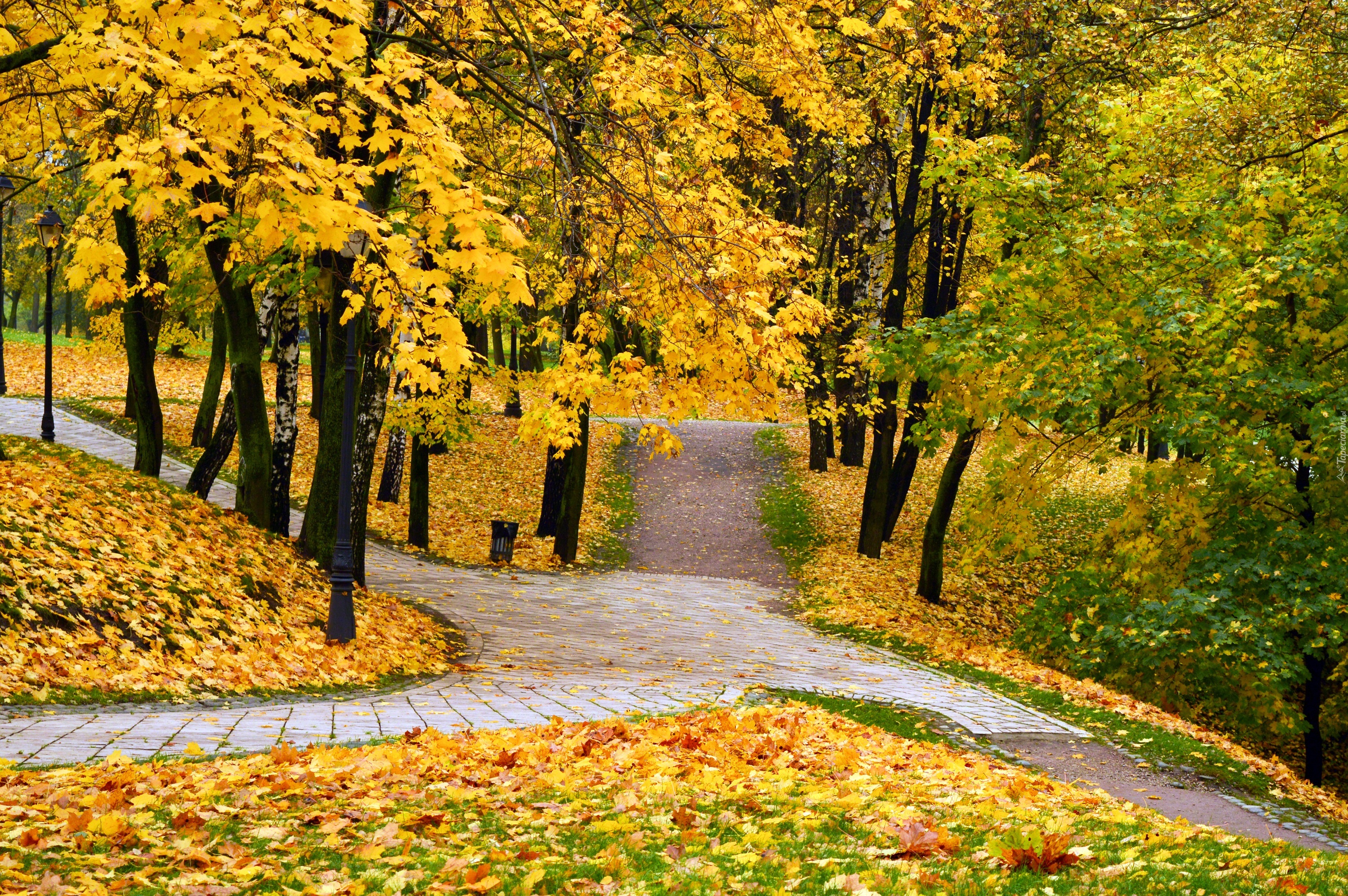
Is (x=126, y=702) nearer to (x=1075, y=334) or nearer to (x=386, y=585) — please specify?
(x=386, y=585)

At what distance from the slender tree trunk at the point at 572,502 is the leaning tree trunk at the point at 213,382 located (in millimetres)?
5865

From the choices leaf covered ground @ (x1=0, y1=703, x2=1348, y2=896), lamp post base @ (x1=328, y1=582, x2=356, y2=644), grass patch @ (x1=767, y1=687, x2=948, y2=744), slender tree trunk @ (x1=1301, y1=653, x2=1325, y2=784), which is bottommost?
slender tree trunk @ (x1=1301, y1=653, x2=1325, y2=784)

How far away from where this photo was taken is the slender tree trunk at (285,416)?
14484 millimetres

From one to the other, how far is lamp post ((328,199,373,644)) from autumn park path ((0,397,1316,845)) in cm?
128

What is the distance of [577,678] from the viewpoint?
10562mm

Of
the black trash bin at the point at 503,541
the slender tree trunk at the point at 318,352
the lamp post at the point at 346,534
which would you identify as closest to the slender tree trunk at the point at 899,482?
the black trash bin at the point at 503,541

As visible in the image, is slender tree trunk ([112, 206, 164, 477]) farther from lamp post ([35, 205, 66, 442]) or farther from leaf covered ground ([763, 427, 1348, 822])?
leaf covered ground ([763, 427, 1348, 822])

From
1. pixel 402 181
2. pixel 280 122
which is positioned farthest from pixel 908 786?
pixel 402 181

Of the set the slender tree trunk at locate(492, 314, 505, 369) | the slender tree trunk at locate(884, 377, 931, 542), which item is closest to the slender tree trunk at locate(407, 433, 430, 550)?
the slender tree trunk at locate(492, 314, 505, 369)

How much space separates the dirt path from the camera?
21703 mm

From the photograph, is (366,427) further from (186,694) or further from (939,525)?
(939,525)

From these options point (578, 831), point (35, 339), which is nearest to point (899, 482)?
point (578, 831)

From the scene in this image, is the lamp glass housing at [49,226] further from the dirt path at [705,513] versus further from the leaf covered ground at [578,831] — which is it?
the leaf covered ground at [578,831]

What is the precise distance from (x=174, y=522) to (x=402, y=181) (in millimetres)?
6320
